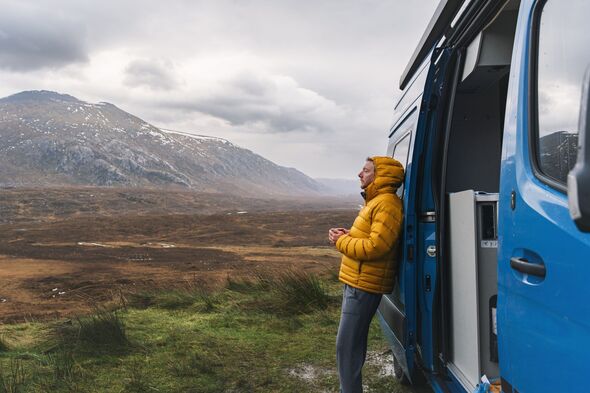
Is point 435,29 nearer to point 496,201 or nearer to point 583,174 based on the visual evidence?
point 496,201

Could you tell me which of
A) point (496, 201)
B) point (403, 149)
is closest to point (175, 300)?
point (403, 149)

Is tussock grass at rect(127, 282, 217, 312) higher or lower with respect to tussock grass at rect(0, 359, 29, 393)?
lower

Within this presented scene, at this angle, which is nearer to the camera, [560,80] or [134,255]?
[560,80]

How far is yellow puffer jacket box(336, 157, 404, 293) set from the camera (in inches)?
121

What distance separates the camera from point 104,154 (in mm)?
109188

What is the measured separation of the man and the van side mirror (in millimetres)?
1973

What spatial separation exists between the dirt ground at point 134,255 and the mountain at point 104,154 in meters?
60.7

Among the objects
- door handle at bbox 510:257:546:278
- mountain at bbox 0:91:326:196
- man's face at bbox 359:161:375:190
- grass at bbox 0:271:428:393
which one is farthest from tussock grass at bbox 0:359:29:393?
mountain at bbox 0:91:326:196

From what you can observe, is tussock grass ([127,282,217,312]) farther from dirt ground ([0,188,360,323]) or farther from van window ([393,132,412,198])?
van window ([393,132,412,198])

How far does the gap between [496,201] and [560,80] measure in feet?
3.42

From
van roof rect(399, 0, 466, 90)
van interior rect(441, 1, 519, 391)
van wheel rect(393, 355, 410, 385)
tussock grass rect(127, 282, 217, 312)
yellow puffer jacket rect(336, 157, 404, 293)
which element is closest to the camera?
van interior rect(441, 1, 519, 391)

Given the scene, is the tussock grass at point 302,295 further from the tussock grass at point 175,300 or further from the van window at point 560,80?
the van window at point 560,80

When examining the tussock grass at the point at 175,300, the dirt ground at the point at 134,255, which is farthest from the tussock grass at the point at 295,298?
the dirt ground at the point at 134,255

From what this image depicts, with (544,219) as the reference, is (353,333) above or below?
below
